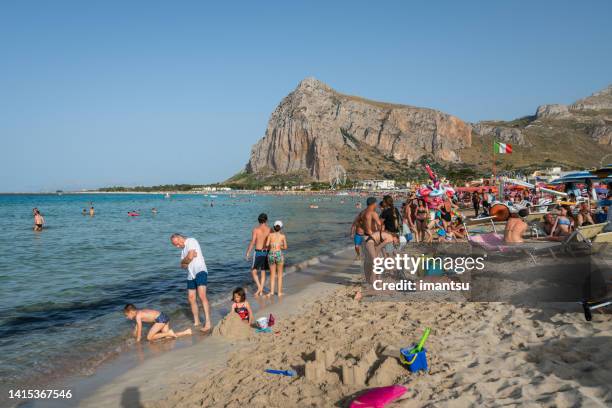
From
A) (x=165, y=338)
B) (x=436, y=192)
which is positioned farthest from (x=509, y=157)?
(x=165, y=338)

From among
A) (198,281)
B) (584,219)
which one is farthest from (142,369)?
(584,219)

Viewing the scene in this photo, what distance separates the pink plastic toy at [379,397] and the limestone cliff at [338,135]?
160m

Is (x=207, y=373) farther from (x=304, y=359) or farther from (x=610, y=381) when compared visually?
(x=610, y=381)

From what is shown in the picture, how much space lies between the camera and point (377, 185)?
132m

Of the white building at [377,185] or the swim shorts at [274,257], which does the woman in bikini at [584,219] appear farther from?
the white building at [377,185]

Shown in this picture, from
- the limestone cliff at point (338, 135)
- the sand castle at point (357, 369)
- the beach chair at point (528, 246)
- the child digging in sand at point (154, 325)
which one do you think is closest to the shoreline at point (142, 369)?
the child digging in sand at point (154, 325)

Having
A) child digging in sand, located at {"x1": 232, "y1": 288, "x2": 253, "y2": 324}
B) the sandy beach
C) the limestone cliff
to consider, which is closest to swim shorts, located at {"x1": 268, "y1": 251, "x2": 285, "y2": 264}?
the sandy beach

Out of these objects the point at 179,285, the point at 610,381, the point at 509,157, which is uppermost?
the point at 509,157

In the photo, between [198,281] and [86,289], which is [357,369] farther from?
[86,289]

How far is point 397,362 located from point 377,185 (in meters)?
130

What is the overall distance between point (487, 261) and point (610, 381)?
4.80 m

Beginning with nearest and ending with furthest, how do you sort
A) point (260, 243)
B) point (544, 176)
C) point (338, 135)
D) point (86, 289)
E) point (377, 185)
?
point (260, 243) < point (86, 289) < point (544, 176) < point (377, 185) < point (338, 135)

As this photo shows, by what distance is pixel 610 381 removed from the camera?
135 inches

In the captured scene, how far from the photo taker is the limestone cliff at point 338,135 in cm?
17275
